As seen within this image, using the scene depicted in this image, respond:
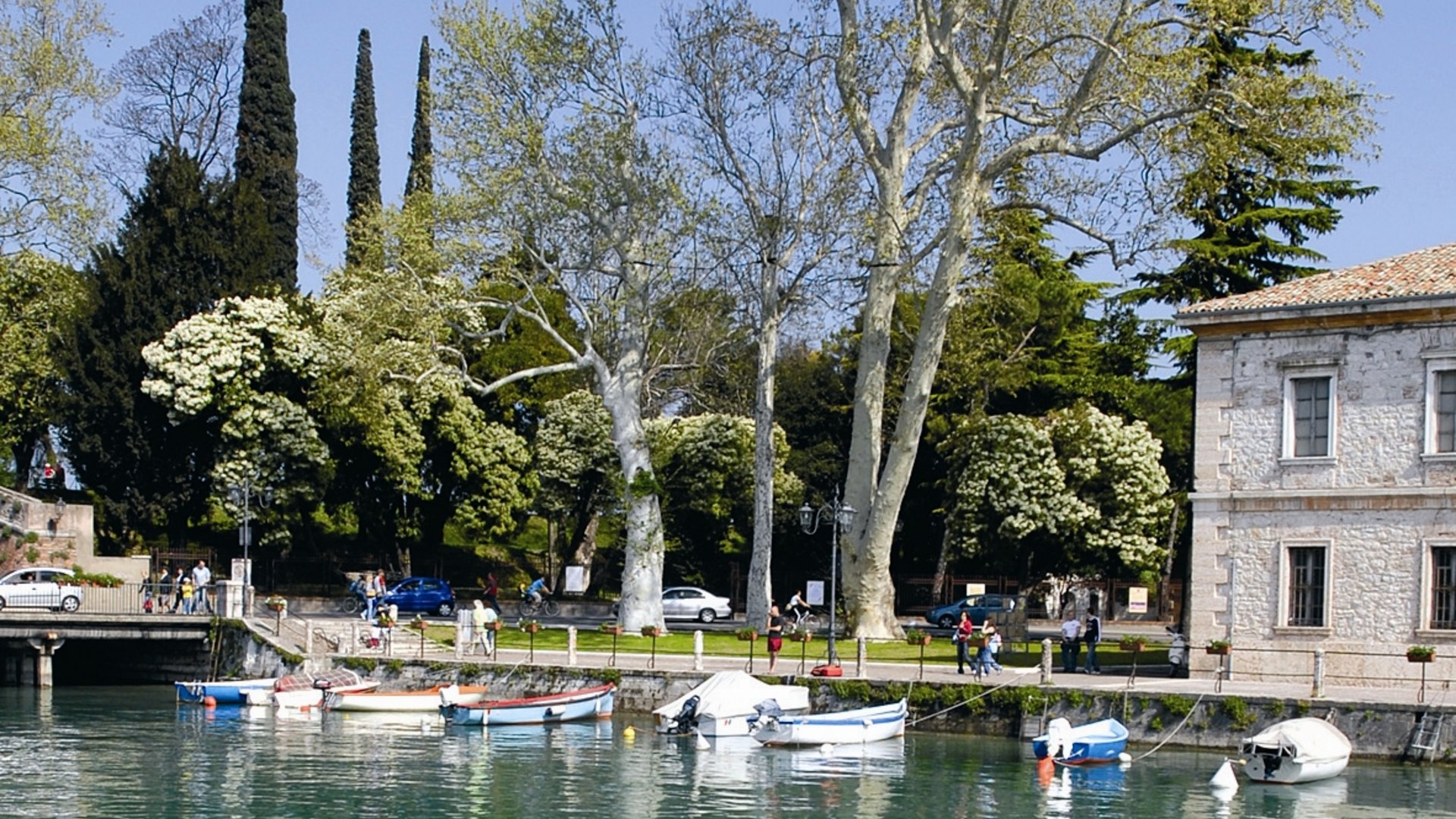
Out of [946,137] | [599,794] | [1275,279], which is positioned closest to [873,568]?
[946,137]

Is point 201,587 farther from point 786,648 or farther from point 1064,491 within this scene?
point 1064,491

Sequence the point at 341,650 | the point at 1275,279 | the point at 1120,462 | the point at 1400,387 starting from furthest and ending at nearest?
the point at 1120,462
the point at 1275,279
the point at 341,650
the point at 1400,387

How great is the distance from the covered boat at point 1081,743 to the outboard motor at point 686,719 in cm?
748

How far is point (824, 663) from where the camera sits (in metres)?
43.3

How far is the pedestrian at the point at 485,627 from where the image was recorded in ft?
153

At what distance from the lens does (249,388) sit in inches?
2488

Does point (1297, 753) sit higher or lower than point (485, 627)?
lower

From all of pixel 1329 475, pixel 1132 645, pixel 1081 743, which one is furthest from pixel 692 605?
pixel 1081 743

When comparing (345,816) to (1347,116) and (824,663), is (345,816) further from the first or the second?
(1347,116)

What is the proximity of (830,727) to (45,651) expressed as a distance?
23421 millimetres

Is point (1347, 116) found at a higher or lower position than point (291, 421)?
higher

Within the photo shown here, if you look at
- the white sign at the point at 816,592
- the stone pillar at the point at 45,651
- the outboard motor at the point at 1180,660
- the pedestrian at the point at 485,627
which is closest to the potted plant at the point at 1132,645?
the outboard motor at the point at 1180,660

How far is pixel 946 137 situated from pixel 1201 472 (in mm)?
16233

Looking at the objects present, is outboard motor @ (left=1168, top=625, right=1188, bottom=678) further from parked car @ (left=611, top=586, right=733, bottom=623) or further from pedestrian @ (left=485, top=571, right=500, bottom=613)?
parked car @ (left=611, top=586, right=733, bottom=623)
